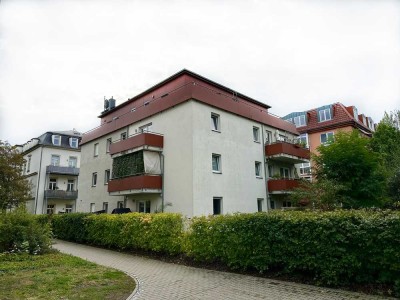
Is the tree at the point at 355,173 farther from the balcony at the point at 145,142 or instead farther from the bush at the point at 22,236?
the bush at the point at 22,236

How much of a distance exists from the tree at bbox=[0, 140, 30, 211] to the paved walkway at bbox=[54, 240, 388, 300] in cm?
2711

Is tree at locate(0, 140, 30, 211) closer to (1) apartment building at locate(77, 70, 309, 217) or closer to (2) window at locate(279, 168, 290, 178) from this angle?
(1) apartment building at locate(77, 70, 309, 217)

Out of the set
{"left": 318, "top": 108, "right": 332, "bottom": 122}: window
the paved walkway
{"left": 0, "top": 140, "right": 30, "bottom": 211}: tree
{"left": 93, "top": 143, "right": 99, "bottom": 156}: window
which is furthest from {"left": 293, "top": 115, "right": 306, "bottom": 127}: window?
{"left": 0, "top": 140, "right": 30, "bottom": 211}: tree

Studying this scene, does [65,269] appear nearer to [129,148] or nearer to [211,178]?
[211,178]

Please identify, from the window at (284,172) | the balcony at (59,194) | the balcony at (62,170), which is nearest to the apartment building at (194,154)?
the window at (284,172)

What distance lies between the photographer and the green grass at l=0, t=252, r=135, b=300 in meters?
6.91

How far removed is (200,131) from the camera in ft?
63.4

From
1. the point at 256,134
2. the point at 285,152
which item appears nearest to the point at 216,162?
the point at 256,134

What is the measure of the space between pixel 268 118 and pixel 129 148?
12.4 m

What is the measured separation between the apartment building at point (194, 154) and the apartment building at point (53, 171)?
1602cm

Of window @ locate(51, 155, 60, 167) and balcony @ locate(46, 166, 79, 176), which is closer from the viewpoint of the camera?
balcony @ locate(46, 166, 79, 176)

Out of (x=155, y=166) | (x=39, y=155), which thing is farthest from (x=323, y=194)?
(x=39, y=155)

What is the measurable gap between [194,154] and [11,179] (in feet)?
81.8

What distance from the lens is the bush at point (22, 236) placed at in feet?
41.1
